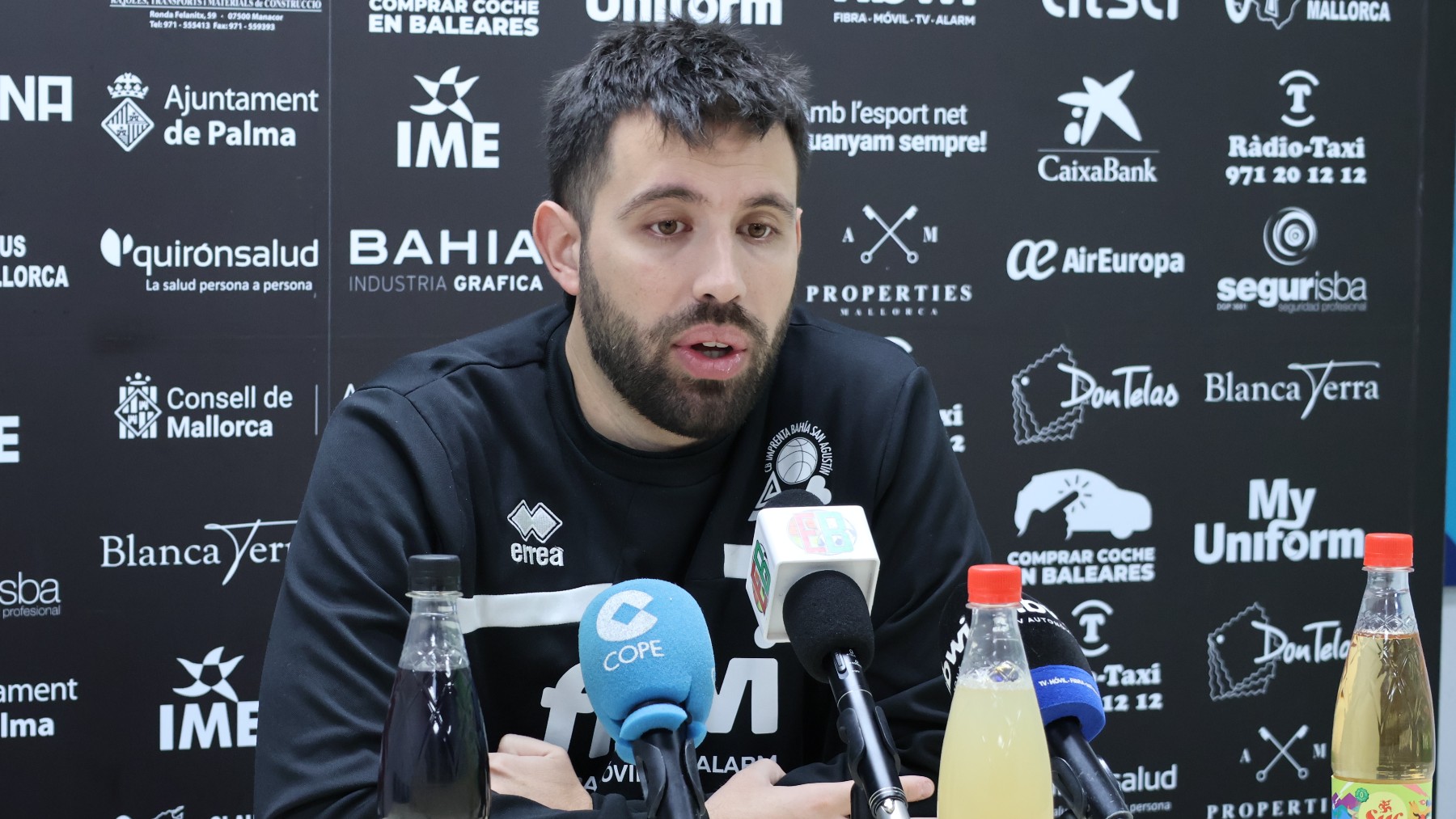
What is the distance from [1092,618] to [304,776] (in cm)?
198

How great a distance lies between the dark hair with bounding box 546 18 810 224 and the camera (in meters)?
1.57

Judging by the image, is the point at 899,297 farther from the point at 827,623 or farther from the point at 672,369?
the point at 827,623

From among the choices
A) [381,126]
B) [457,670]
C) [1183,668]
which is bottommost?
[1183,668]

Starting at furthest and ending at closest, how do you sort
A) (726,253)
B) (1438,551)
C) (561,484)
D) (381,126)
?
(1438,551), (381,126), (561,484), (726,253)

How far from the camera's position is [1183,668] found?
113 inches

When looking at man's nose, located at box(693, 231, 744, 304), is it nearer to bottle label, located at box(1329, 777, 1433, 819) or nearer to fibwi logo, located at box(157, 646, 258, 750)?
bottle label, located at box(1329, 777, 1433, 819)

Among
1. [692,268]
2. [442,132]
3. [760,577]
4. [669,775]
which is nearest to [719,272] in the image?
[692,268]

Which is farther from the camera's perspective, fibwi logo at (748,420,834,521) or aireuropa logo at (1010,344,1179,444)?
aireuropa logo at (1010,344,1179,444)

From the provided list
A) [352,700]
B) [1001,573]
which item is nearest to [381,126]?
[352,700]

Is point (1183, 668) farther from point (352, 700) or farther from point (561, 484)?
point (352, 700)

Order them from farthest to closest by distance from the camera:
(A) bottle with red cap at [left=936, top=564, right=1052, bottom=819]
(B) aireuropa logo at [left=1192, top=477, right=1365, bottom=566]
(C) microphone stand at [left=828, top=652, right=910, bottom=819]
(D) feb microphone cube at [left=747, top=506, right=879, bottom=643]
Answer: (B) aireuropa logo at [left=1192, top=477, right=1365, bottom=566] < (D) feb microphone cube at [left=747, top=506, right=879, bottom=643] < (A) bottle with red cap at [left=936, top=564, right=1052, bottom=819] < (C) microphone stand at [left=828, top=652, right=910, bottom=819]

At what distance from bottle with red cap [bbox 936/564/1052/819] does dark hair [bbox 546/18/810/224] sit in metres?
Result: 0.79

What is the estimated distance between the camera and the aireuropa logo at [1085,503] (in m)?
2.81

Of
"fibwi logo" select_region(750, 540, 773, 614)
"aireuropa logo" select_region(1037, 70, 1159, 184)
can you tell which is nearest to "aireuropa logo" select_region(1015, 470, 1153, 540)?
"aireuropa logo" select_region(1037, 70, 1159, 184)
